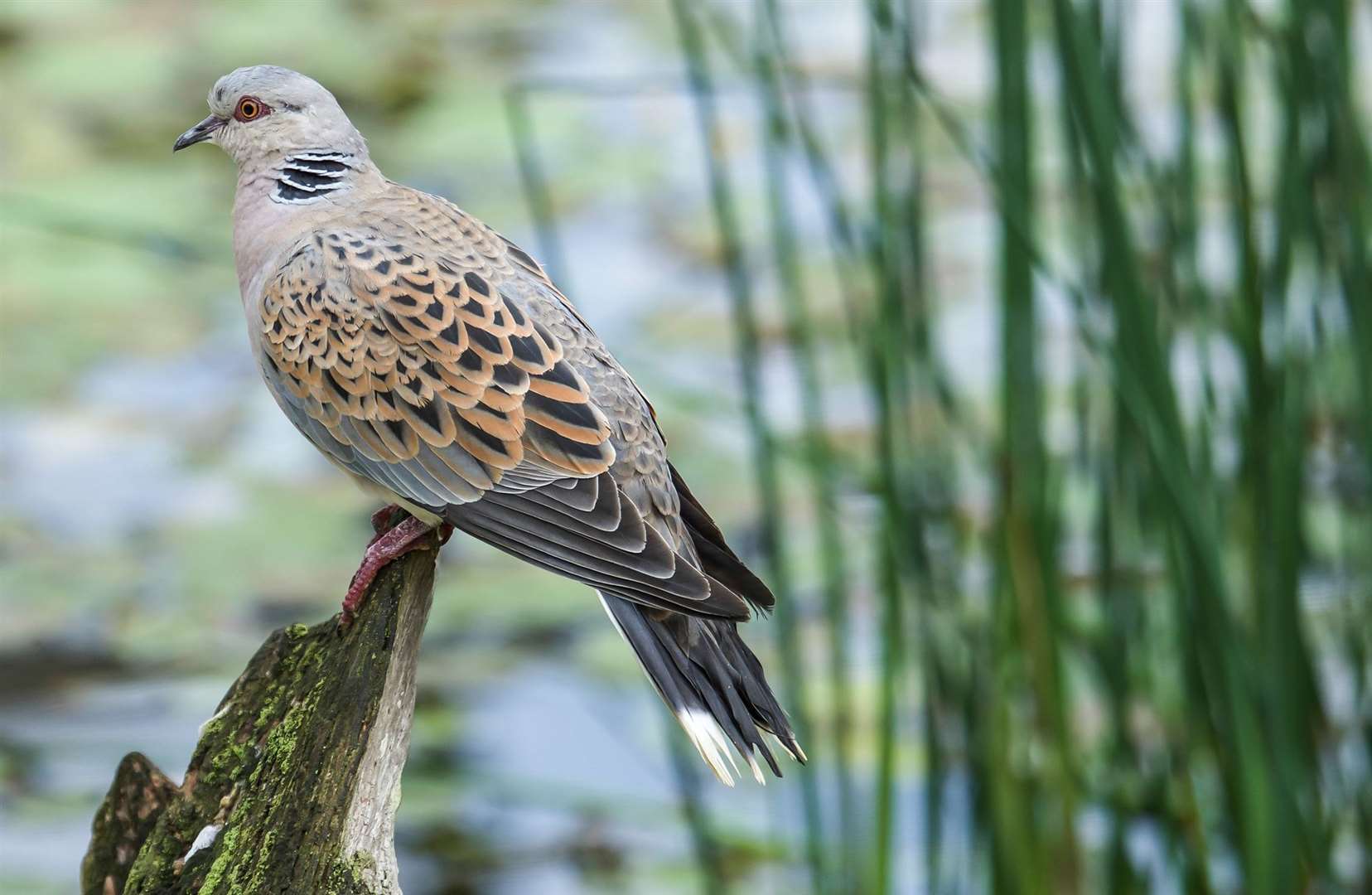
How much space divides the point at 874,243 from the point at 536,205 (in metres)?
0.59

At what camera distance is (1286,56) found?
2693mm

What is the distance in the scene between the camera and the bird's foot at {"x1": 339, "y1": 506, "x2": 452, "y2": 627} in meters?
2.30

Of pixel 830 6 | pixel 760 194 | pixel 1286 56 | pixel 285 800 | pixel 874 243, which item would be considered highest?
pixel 830 6

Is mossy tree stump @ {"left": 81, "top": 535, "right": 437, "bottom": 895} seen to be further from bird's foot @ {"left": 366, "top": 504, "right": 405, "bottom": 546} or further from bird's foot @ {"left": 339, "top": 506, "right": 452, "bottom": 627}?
bird's foot @ {"left": 366, "top": 504, "right": 405, "bottom": 546}

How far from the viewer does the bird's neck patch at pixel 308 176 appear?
9.78 ft

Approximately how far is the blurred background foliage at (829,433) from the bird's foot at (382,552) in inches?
22.8

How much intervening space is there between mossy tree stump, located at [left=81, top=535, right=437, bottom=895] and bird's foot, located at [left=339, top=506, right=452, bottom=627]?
0.06 feet

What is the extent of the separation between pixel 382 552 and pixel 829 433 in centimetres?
304

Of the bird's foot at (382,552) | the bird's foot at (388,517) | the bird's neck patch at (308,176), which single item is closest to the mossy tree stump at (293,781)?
the bird's foot at (382,552)

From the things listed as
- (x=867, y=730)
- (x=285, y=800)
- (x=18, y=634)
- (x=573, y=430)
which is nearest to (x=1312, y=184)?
(x=573, y=430)

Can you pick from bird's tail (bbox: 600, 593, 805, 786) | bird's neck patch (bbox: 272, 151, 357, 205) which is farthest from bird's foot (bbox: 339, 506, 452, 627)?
bird's neck patch (bbox: 272, 151, 357, 205)

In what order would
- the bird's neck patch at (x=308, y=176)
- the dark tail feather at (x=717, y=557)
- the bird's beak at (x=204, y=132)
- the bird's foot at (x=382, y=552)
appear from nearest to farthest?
the bird's foot at (x=382, y=552), the dark tail feather at (x=717, y=557), the bird's neck patch at (x=308, y=176), the bird's beak at (x=204, y=132)

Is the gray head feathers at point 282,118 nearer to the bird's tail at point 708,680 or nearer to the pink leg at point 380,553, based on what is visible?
the pink leg at point 380,553

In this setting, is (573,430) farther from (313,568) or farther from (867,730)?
(313,568)
